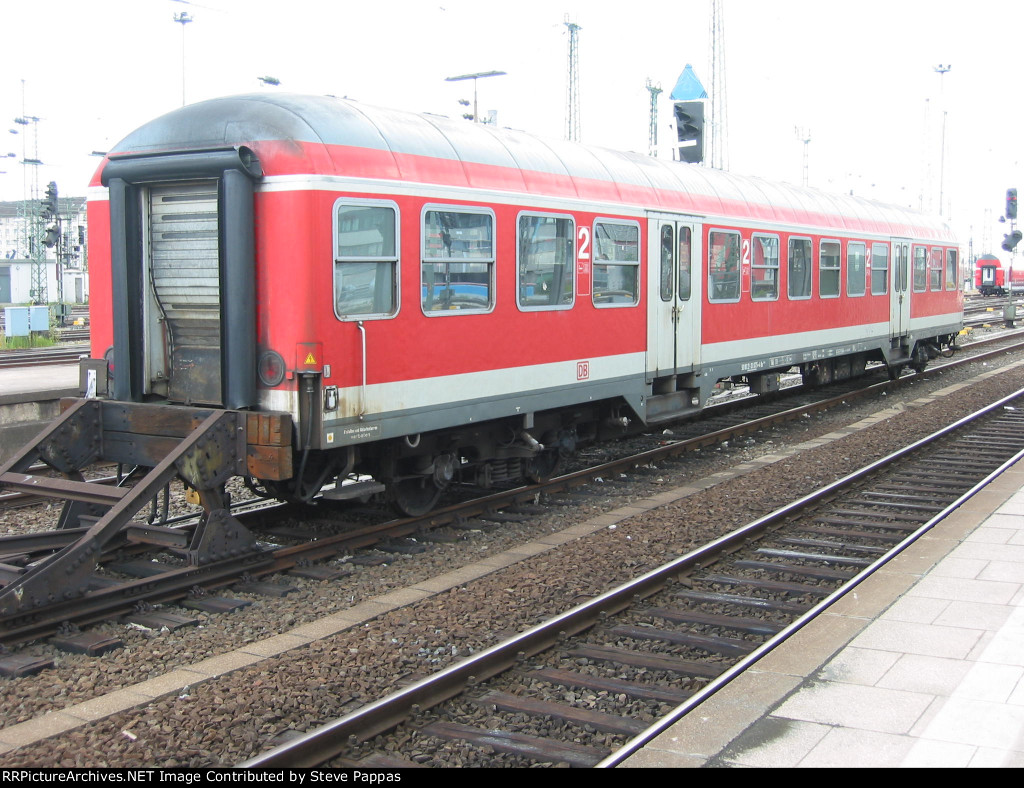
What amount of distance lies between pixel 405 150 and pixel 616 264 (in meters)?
3.37

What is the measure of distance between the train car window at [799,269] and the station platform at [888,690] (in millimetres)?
8290

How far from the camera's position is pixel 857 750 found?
4.21 m

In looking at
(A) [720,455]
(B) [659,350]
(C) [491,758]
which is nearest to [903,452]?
(A) [720,455]

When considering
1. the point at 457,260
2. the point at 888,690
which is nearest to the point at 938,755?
the point at 888,690

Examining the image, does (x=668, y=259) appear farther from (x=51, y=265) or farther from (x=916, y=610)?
(x=51, y=265)

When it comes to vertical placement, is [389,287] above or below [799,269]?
below

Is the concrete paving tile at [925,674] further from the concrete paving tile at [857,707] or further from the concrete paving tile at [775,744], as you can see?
the concrete paving tile at [775,744]

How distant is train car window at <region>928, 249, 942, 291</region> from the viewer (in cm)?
2089

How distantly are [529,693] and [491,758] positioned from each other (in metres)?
0.78

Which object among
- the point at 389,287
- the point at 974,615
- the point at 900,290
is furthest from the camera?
the point at 900,290

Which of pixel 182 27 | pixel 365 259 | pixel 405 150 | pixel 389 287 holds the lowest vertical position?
pixel 389 287

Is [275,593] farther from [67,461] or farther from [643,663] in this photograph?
[643,663]

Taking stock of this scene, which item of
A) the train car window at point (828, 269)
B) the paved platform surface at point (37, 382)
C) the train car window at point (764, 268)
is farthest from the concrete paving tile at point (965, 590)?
the paved platform surface at point (37, 382)

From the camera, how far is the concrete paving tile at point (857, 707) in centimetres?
449
